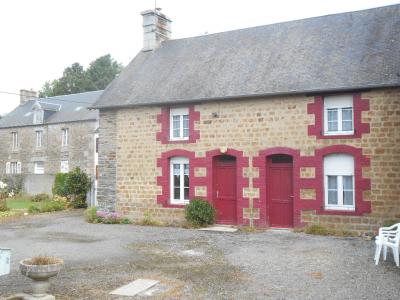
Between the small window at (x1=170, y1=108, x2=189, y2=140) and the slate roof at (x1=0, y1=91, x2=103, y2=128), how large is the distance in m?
14.0

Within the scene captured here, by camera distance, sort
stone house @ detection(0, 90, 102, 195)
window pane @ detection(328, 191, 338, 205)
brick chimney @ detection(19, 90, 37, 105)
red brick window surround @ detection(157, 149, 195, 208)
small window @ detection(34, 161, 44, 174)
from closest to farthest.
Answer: window pane @ detection(328, 191, 338, 205), red brick window surround @ detection(157, 149, 195, 208), stone house @ detection(0, 90, 102, 195), small window @ detection(34, 161, 44, 174), brick chimney @ detection(19, 90, 37, 105)

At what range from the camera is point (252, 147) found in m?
13.5

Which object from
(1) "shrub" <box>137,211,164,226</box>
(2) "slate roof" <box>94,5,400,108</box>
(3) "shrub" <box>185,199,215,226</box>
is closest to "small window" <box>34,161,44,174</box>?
(2) "slate roof" <box>94,5,400,108</box>

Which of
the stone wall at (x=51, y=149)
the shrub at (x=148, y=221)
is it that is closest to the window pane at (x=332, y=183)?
the shrub at (x=148, y=221)

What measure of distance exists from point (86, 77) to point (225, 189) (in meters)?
40.1

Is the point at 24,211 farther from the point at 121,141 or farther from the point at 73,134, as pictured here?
the point at 73,134

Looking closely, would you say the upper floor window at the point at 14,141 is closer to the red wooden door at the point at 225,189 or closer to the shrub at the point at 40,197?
the shrub at the point at 40,197

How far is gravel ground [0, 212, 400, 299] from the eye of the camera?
22.4 feet

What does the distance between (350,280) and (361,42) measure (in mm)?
8679

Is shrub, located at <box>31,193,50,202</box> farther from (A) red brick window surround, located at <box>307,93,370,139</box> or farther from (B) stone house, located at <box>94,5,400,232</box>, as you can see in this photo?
(A) red brick window surround, located at <box>307,93,370,139</box>

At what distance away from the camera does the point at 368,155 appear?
39.1 ft

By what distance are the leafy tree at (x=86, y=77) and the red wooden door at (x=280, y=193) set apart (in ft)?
131

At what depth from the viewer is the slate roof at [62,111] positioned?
2920 centimetres

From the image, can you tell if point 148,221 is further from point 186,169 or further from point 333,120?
point 333,120
